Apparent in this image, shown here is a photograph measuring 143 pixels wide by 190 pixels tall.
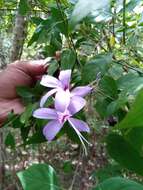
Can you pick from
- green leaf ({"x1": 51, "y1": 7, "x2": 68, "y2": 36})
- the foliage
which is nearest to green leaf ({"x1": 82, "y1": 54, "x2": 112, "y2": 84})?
the foliage

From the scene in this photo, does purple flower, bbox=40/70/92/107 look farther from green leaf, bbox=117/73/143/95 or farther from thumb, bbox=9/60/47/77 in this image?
thumb, bbox=9/60/47/77

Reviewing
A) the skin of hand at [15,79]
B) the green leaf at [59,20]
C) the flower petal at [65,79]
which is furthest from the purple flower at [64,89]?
the skin of hand at [15,79]

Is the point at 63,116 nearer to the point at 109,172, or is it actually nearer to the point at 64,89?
the point at 64,89

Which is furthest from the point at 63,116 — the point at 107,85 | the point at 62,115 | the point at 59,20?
the point at 59,20

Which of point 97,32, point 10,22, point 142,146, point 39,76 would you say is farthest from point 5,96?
point 10,22

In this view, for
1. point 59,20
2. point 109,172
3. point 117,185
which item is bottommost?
point 109,172

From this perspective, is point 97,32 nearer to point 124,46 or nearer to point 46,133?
point 124,46

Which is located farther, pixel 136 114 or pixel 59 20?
pixel 59 20

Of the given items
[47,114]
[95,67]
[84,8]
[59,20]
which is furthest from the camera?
[59,20]

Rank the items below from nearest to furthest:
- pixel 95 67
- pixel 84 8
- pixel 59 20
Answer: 1. pixel 84 8
2. pixel 95 67
3. pixel 59 20
